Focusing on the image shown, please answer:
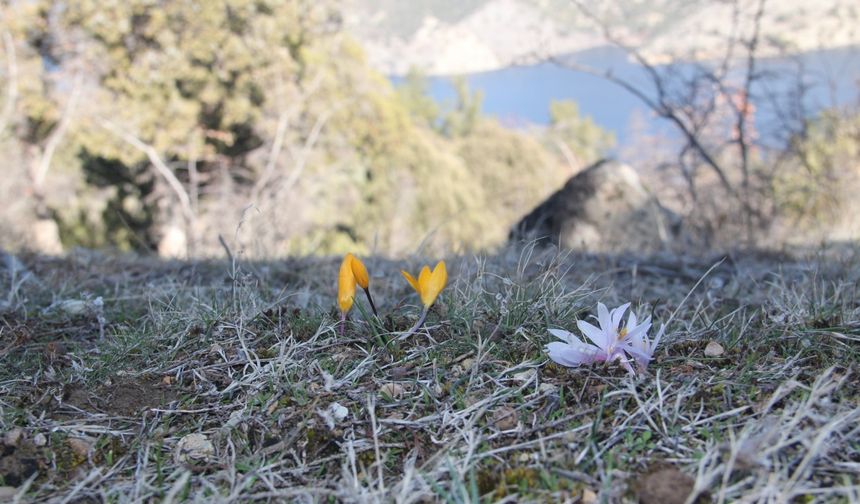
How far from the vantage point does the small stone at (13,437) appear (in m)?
1.26

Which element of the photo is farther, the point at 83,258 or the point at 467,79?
the point at 467,79

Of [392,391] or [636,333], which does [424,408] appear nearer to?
[392,391]

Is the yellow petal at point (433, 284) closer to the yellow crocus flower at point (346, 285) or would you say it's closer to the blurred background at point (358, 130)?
the yellow crocus flower at point (346, 285)

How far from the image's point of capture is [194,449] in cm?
132

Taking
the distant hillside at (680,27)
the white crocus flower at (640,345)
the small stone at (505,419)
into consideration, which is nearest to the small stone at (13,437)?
the small stone at (505,419)

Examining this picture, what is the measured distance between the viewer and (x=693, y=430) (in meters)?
1.27

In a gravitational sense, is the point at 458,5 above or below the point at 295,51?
above

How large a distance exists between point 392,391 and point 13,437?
76cm

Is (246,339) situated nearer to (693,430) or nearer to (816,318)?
(693,430)

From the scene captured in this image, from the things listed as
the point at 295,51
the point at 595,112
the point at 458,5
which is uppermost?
the point at 458,5

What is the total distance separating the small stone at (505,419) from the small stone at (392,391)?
0.23 metres

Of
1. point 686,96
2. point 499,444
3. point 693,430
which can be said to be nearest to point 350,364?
point 499,444

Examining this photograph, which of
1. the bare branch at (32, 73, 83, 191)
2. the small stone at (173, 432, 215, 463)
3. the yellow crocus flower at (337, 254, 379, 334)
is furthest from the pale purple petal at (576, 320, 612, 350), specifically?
the bare branch at (32, 73, 83, 191)

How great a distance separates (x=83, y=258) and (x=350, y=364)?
2639 mm
